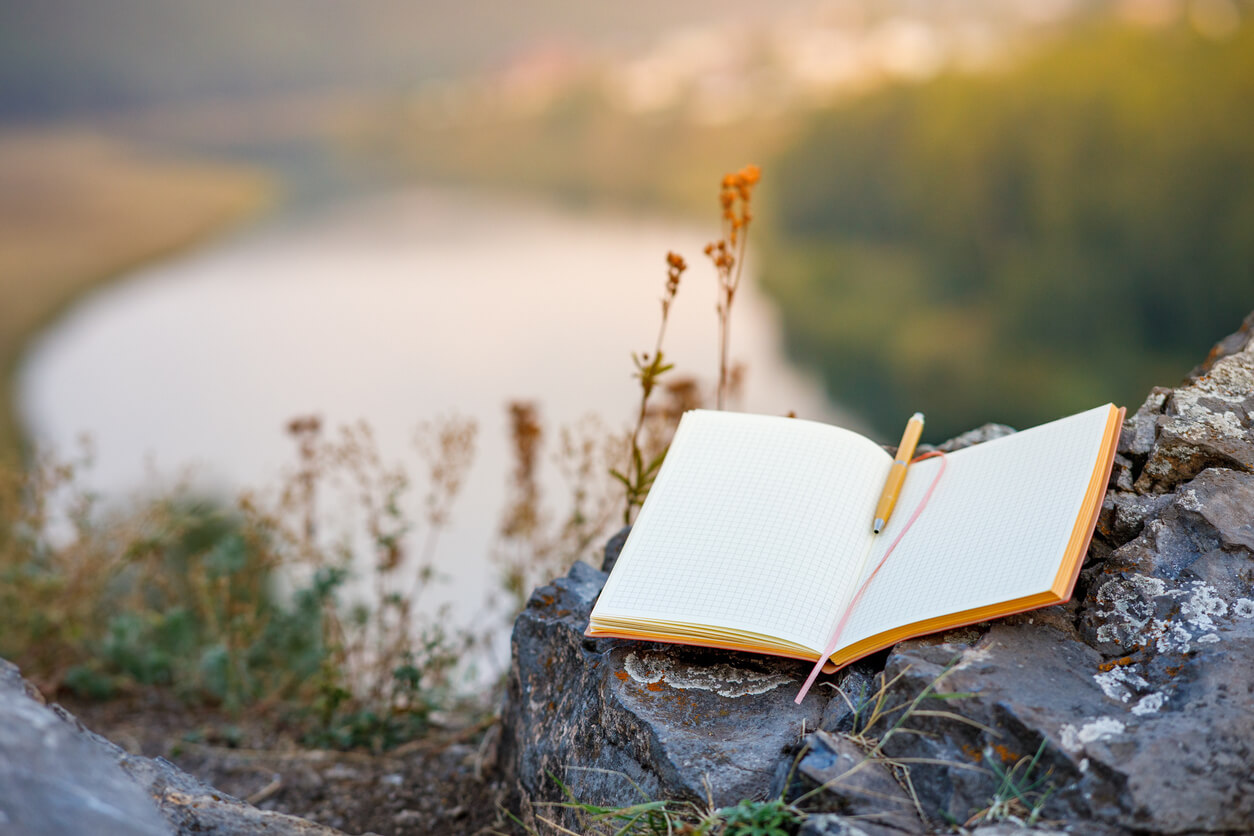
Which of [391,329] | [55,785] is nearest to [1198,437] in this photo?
[55,785]

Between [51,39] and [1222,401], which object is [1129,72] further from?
[51,39]

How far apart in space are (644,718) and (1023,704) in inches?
15.5

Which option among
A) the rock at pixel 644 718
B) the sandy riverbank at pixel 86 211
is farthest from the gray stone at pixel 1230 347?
the sandy riverbank at pixel 86 211

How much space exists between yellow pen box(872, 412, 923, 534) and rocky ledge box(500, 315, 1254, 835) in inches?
7.0

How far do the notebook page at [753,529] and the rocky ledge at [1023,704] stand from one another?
0.11 metres

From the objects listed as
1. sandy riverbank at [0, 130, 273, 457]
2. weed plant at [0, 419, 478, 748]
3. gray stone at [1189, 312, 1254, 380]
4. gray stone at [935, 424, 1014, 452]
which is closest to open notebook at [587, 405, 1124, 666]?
gray stone at [935, 424, 1014, 452]

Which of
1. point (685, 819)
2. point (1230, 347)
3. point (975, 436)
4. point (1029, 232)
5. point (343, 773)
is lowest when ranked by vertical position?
point (343, 773)

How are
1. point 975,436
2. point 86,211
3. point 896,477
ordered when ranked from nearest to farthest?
point 896,477 → point 975,436 → point 86,211

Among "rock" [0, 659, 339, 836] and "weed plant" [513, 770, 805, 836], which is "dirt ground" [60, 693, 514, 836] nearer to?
"weed plant" [513, 770, 805, 836]

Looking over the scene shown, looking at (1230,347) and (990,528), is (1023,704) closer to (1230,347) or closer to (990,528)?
(990,528)

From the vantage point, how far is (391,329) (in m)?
4.41

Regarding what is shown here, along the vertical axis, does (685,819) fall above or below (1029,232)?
below

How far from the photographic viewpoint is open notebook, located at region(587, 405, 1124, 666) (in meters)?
1.00

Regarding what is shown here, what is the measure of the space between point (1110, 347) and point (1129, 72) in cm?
104
